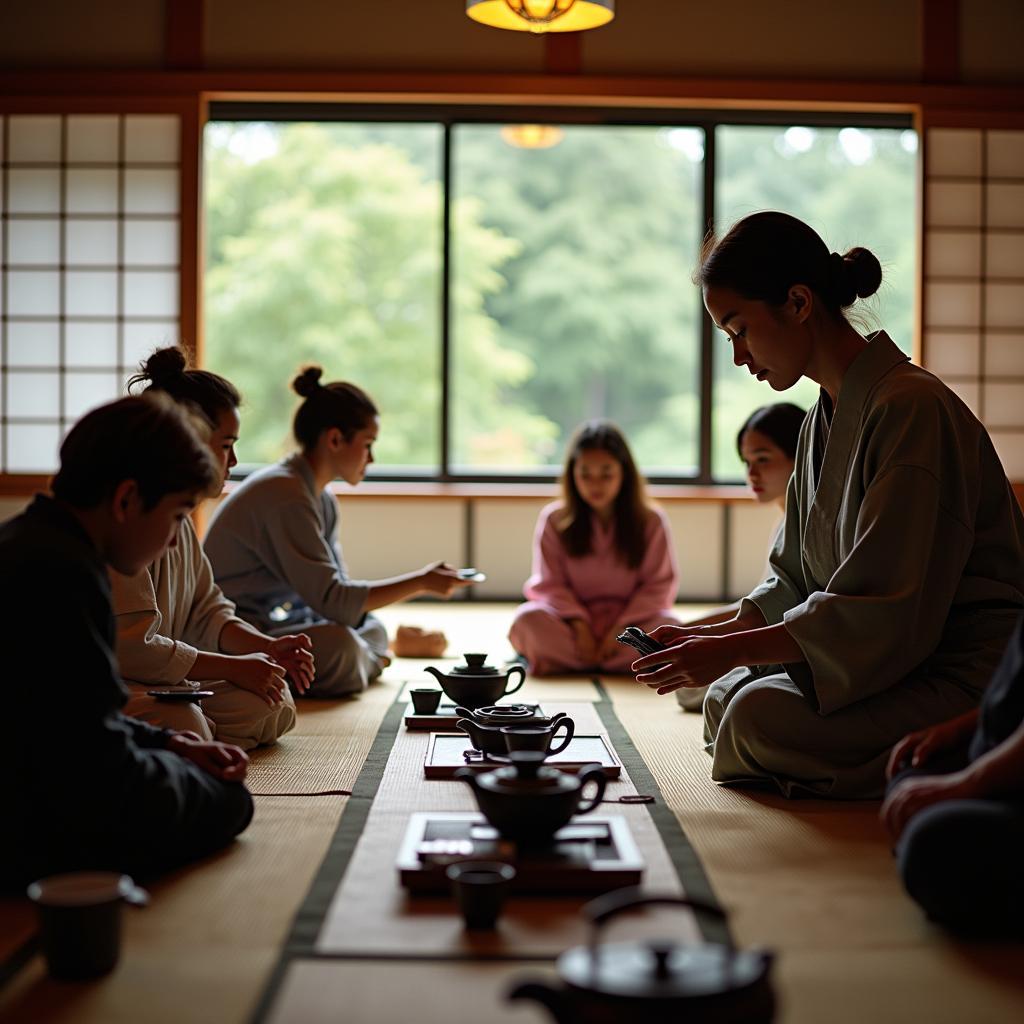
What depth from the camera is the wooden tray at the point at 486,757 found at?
2621 mm

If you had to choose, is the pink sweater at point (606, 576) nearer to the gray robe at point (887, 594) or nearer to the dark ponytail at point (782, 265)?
the gray robe at point (887, 594)

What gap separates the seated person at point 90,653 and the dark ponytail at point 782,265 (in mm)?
1190

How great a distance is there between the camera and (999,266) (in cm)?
633

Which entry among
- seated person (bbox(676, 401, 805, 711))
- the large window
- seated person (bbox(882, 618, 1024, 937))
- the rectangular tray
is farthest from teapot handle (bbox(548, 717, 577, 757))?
the large window

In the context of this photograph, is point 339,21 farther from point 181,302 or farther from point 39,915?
point 39,915

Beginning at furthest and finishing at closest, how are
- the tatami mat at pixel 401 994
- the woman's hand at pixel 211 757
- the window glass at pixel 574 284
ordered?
1. the window glass at pixel 574 284
2. the woman's hand at pixel 211 757
3. the tatami mat at pixel 401 994

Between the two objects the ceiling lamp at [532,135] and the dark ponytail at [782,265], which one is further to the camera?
the ceiling lamp at [532,135]

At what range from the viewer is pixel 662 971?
4.25ft

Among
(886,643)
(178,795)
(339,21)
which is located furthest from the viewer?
(339,21)

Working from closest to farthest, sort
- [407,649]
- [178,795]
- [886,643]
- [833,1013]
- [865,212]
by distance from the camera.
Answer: [833,1013] < [178,795] < [886,643] < [407,649] < [865,212]

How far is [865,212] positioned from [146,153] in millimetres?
9193

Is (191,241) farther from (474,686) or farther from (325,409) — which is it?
(474,686)

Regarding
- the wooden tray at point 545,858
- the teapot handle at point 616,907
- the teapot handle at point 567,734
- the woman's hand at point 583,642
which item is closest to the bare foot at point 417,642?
the woman's hand at point 583,642

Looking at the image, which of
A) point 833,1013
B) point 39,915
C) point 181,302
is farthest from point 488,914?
point 181,302
